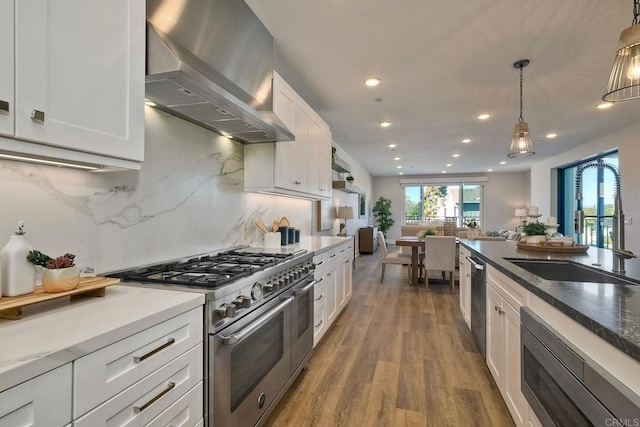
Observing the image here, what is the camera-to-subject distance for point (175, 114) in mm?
1952

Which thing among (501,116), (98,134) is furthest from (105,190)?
(501,116)

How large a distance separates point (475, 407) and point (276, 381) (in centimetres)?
130

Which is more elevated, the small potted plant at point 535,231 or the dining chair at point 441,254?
the small potted plant at point 535,231

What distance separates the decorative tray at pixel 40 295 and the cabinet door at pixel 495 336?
2.13 meters

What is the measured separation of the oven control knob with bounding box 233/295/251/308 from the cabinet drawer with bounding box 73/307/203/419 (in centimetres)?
23

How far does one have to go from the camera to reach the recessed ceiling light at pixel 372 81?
316 centimetres

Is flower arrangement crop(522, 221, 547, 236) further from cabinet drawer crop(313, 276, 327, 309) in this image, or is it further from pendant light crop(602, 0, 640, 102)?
cabinet drawer crop(313, 276, 327, 309)

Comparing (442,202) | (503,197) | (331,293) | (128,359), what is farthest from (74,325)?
(503,197)

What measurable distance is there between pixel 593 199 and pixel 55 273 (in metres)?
9.12

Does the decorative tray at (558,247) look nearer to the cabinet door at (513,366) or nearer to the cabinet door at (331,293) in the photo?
the cabinet door at (513,366)

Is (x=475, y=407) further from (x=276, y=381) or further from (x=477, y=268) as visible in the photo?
(x=276, y=381)

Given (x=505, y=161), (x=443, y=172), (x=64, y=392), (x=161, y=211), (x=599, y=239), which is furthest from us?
(x=443, y=172)

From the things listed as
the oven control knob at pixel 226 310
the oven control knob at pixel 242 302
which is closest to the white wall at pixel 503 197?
the oven control knob at pixel 242 302

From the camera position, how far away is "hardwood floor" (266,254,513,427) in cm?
192
